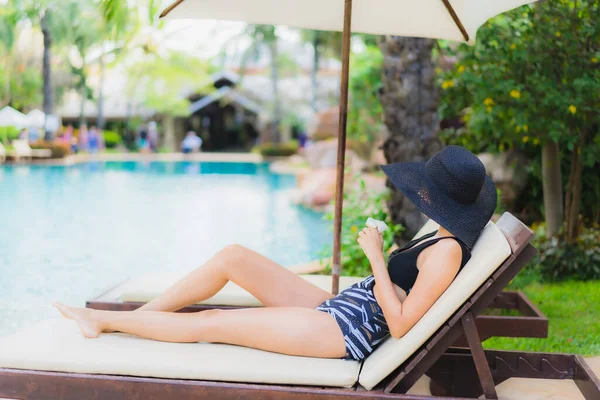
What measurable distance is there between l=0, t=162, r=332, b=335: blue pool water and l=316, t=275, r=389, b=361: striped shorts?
134 inches

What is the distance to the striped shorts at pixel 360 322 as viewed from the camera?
9.35ft

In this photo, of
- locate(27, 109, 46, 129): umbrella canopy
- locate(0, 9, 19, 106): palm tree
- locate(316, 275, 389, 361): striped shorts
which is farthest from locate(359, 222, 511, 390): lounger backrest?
locate(0, 9, 19, 106): palm tree

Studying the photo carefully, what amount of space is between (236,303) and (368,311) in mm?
1004

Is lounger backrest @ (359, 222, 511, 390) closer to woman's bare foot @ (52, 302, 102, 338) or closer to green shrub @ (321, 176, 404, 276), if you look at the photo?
woman's bare foot @ (52, 302, 102, 338)

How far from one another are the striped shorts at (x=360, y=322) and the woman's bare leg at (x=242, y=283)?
303mm

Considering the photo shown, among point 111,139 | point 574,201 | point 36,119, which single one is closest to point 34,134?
point 36,119

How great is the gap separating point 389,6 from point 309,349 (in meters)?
2.18

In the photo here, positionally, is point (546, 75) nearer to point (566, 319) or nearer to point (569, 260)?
point (569, 260)

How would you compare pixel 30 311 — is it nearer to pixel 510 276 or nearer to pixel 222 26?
pixel 510 276

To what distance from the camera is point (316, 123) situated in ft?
72.6

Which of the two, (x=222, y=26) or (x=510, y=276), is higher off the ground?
(x=222, y=26)

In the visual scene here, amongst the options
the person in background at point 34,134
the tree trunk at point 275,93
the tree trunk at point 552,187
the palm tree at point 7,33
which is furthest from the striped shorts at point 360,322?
the palm tree at point 7,33

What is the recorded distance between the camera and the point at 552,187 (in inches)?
266

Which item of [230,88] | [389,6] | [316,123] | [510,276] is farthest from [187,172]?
[510,276]
